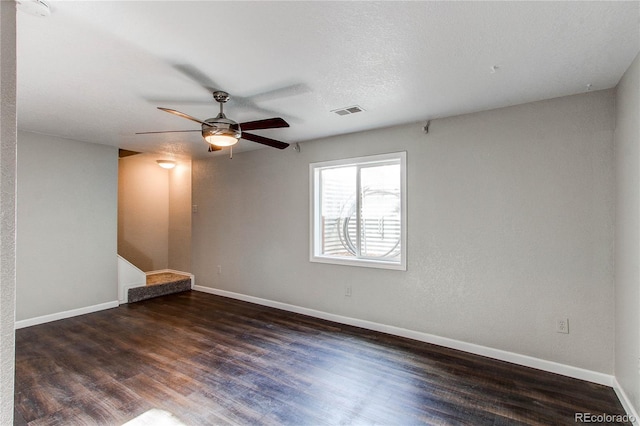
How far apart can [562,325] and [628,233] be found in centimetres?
98

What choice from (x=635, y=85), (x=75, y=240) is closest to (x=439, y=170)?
(x=635, y=85)

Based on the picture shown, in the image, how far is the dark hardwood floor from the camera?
215 cm

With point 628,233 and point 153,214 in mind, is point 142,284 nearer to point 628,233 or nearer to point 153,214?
A: point 153,214

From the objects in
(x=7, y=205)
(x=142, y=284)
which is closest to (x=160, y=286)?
(x=142, y=284)

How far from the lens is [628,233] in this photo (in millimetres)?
2182

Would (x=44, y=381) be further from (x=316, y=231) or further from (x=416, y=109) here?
(x=416, y=109)

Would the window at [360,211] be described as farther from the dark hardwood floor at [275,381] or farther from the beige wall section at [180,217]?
the beige wall section at [180,217]

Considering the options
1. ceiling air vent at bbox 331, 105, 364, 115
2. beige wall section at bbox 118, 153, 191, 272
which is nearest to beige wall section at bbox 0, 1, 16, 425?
ceiling air vent at bbox 331, 105, 364, 115

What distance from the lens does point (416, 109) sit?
3.08 meters

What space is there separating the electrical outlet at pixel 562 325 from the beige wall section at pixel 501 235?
30 mm

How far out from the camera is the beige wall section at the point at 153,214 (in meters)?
5.86

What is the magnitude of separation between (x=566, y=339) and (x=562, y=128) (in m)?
1.81

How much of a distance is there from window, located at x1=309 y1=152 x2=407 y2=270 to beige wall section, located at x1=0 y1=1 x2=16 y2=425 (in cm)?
315

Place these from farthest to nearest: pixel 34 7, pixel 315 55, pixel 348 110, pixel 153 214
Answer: pixel 153 214 → pixel 348 110 → pixel 315 55 → pixel 34 7
